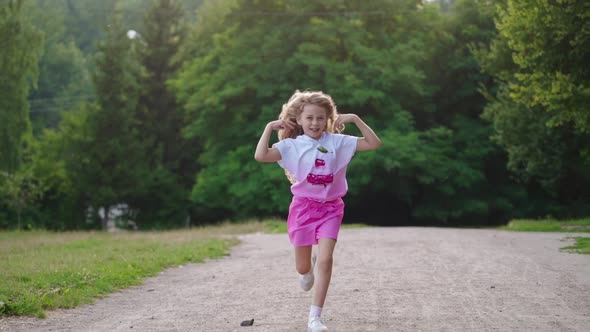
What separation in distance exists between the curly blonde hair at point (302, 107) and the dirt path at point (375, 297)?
1.69 meters

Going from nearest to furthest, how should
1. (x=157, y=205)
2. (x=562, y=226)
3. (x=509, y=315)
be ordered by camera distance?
(x=509, y=315) < (x=562, y=226) < (x=157, y=205)

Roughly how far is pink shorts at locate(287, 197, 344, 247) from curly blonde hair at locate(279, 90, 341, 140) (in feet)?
2.20

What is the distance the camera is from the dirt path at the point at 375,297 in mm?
7020

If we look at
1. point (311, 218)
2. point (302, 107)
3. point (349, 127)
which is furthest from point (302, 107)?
point (349, 127)

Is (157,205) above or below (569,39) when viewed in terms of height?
below

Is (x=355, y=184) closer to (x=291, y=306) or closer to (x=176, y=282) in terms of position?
(x=176, y=282)

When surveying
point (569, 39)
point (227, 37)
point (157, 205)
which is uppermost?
point (227, 37)

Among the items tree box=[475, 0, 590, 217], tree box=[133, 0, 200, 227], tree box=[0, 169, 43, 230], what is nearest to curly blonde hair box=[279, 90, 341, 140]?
tree box=[475, 0, 590, 217]

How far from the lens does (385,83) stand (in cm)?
3466

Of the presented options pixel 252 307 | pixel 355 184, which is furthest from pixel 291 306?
pixel 355 184

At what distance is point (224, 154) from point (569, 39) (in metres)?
21.6

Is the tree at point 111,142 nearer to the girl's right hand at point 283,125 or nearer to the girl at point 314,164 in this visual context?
the girl's right hand at point 283,125

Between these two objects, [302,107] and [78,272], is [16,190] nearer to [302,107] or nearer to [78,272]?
[78,272]

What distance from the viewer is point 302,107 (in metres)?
7.27
